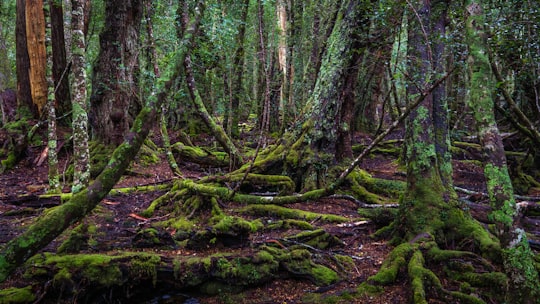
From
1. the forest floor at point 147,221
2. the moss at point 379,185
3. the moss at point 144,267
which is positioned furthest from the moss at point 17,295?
the moss at point 379,185

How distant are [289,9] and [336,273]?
49.9ft

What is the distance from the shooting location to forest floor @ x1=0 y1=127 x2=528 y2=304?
430cm

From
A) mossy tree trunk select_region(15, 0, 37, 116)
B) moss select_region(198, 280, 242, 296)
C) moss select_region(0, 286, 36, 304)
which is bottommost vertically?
moss select_region(198, 280, 242, 296)

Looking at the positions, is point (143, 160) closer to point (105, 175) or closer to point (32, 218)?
point (32, 218)

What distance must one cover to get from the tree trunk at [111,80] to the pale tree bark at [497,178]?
31.2 ft

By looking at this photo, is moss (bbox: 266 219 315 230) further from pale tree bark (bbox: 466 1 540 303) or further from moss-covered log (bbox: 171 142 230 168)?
moss-covered log (bbox: 171 142 230 168)

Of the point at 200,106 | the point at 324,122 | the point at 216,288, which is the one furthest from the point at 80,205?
the point at 324,122

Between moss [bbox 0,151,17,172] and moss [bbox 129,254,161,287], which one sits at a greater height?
moss [bbox 0,151,17,172]

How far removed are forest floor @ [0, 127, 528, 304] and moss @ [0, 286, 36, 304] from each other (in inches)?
5.4

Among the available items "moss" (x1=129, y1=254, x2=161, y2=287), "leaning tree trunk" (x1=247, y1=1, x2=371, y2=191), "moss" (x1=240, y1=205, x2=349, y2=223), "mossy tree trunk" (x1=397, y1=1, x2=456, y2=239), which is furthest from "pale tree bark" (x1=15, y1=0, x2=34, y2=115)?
"mossy tree trunk" (x1=397, y1=1, x2=456, y2=239)

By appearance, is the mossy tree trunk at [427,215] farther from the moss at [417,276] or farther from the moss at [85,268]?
the moss at [85,268]

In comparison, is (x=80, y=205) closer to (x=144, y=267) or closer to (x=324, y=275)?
(x=144, y=267)

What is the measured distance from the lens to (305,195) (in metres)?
6.38

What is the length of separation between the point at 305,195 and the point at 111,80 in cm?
736
